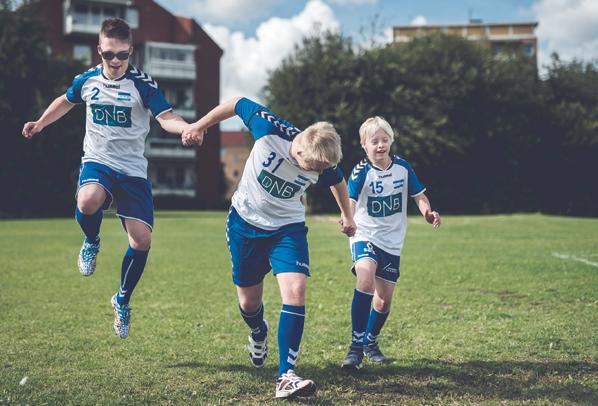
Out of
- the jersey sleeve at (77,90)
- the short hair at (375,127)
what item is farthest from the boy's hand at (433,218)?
the jersey sleeve at (77,90)

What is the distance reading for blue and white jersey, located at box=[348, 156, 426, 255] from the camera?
258 inches

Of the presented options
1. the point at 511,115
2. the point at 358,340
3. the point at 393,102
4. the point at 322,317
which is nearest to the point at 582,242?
the point at 322,317

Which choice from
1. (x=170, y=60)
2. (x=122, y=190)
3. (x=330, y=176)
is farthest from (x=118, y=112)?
(x=170, y=60)

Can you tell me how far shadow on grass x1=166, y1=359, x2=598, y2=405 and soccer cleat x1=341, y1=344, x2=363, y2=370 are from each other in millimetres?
75

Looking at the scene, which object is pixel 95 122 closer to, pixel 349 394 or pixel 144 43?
pixel 349 394

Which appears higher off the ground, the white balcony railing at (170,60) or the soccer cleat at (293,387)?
the white balcony railing at (170,60)

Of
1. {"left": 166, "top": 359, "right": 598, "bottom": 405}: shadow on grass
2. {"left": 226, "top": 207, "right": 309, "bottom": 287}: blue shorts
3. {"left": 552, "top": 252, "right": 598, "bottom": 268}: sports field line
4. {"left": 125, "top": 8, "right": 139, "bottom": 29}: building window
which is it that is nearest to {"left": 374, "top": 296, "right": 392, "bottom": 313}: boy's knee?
{"left": 166, "top": 359, "right": 598, "bottom": 405}: shadow on grass

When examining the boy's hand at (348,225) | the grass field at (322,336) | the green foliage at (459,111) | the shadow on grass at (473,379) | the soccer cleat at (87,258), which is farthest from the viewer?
the green foliage at (459,111)

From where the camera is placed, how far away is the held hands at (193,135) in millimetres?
5754

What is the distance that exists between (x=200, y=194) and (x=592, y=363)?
5532 centimetres

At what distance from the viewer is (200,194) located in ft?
197

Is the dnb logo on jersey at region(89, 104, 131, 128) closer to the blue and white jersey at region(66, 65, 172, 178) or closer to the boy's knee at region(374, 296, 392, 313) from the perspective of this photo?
the blue and white jersey at region(66, 65, 172, 178)

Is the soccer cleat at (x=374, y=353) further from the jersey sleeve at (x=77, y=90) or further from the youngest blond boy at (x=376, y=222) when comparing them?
the jersey sleeve at (x=77, y=90)

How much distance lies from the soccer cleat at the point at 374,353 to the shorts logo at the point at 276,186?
197 centimetres
